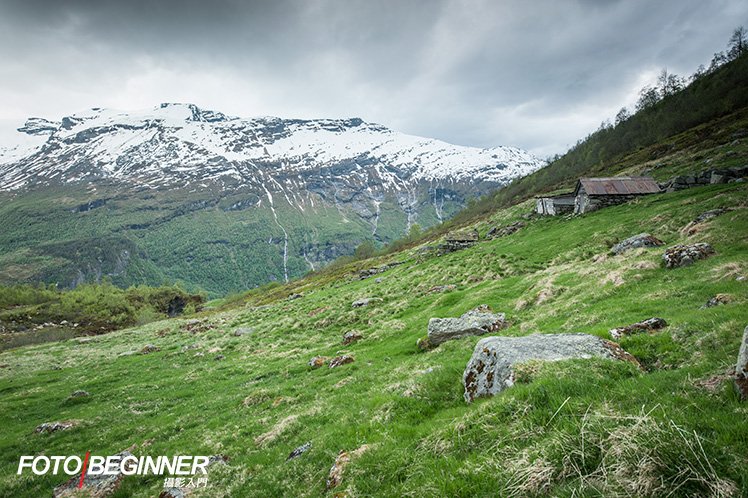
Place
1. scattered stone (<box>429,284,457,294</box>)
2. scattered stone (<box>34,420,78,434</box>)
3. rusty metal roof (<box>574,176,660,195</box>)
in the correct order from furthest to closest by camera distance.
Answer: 1. rusty metal roof (<box>574,176,660,195</box>)
2. scattered stone (<box>429,284,457,294</box>)
3. scattered stone (<box>34,420,78,434</box>)

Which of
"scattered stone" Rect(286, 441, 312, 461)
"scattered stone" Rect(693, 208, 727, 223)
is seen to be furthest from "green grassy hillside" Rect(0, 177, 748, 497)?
"scattered stone" Rect(693, 208, 727, 223)

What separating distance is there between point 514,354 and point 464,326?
1123cm

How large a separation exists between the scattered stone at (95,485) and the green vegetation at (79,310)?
113 m

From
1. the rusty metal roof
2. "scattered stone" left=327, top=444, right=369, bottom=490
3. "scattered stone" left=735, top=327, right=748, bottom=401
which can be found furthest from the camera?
the rusty metal roof

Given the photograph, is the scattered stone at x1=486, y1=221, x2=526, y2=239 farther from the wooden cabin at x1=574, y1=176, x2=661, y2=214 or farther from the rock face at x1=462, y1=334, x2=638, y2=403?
the rock face at x1=462, y1=334, x2=638, y2=403

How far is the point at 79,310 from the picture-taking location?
144 metres

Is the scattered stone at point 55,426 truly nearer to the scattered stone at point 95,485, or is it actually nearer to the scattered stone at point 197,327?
the scattered stone at point 95,485

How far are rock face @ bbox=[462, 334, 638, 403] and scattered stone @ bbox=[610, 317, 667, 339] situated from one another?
2575 millimetres

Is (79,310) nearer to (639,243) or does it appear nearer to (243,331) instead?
(243,331)

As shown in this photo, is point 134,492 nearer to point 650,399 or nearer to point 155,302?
point 650,399

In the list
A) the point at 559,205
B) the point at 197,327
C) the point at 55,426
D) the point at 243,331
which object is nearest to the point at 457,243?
the point at 559,205

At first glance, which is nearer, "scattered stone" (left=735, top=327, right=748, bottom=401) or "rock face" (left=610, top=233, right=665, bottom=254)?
"scattered stone" (left=735, top=327, right=748, bottom=401)

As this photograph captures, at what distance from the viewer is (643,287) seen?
783 inches

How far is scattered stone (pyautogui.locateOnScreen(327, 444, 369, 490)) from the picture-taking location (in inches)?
357
